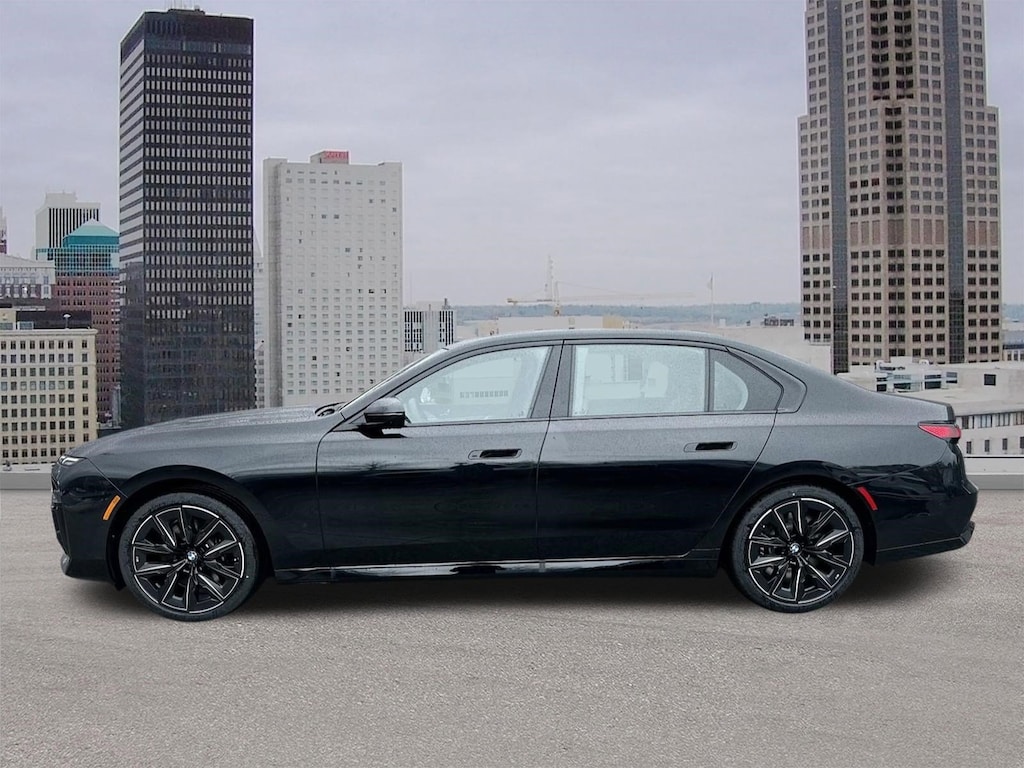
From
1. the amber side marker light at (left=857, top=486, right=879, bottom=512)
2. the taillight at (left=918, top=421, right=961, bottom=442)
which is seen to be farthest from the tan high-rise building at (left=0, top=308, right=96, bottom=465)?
the taillight at (left=918, top=421, right=961, bottom=442)

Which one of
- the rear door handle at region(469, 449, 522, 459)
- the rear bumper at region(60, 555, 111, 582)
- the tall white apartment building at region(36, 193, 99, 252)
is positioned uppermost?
the tall white apartment building at region(36, 193, 99, 252)

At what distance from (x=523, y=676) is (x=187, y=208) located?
1113 cm

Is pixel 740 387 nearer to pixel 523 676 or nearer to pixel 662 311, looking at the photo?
pixel 523 676

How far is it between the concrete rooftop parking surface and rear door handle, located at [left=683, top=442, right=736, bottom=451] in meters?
0.72

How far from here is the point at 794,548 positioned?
16.8ft

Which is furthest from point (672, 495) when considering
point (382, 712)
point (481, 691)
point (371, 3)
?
point (371, 3)

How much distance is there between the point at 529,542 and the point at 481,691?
43.7 inches

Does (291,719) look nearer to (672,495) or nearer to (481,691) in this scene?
(481,691)

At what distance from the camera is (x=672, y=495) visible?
200 inches

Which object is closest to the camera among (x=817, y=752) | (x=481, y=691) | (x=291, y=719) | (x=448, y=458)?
(x=817, y=752)

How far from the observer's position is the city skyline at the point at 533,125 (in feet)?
45.9

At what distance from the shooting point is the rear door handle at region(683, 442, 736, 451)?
5098 mm

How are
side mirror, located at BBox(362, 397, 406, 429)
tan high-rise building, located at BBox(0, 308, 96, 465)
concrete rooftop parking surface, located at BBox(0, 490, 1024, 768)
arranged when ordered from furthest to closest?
tan high-rise building, located at BBox(0, 308, 96, 465), side mirror, located at BBox(362, 397, 406, 429), concrete rooftop parking surface, located at BBox(0, 490, 1024, 768)

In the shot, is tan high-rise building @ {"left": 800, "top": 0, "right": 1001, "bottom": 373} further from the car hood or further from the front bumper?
the front bumper
